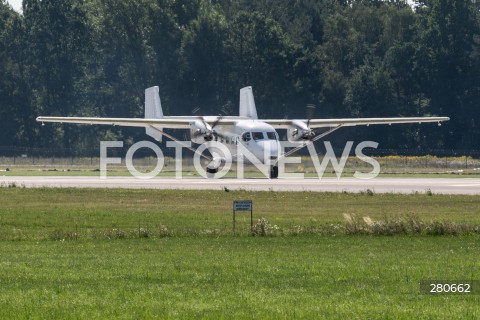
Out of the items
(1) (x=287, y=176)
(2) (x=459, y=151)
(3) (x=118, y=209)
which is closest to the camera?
(3) (x=118, y=209)

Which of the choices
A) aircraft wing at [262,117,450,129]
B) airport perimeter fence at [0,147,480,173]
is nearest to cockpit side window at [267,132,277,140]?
aircraft wing at [262,117,450,129]

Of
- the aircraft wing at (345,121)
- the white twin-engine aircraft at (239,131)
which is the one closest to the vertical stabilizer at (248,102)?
the aircraft wing at (345,121)

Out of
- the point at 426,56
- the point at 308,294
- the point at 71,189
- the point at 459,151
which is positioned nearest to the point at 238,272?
the point at 308,294

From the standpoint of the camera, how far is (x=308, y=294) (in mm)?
21172

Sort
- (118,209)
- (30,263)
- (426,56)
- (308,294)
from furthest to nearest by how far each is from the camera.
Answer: (426,56) < (118,209) < (30,263) < (308,294)

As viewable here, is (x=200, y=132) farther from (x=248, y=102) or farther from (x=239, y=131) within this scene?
(x=248, y=102)

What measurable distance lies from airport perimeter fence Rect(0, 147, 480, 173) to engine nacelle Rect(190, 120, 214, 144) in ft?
46.7

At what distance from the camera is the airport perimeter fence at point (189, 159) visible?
9606 centimetres

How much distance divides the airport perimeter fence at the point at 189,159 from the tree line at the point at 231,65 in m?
6.06

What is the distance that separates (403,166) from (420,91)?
95.4 feet

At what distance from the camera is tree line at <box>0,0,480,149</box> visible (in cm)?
12288

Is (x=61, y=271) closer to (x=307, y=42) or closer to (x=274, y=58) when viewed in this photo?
(x=274, y=58)

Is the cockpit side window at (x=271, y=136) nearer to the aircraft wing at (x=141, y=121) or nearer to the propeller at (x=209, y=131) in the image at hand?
the aircraft wing at (x=141, y=121)

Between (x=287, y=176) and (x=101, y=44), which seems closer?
(x=287, y=176)
